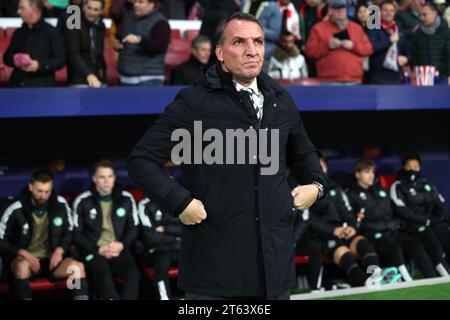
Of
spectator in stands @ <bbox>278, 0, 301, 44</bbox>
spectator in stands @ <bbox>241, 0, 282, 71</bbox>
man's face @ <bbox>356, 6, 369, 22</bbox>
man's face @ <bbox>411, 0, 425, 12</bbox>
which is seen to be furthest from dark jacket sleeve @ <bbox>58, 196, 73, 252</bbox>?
man's face @ <bbox>411, 0, 425, 12</bbox>

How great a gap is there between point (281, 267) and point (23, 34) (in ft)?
16.5

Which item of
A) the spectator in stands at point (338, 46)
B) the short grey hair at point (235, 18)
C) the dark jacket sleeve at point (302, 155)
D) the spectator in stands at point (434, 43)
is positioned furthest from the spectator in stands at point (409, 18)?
the short grey hair at point (235, 18)

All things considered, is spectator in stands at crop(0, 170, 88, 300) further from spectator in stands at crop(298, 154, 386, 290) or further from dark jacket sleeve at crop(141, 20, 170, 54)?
spectator in stands at crop(298, 154, 386, 290)

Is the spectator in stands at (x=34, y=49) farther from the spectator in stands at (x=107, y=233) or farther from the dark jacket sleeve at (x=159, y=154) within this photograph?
the dark jacket sleeve at (x=159, y=154)

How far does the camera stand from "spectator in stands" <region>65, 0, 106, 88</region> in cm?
815

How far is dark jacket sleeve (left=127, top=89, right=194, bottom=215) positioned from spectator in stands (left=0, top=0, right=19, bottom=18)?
630 centimetres

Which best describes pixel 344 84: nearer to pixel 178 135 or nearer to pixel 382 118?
pixel 382 118

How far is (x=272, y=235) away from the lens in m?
3.66

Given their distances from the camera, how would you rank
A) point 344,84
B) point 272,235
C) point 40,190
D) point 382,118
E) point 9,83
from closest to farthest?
point 272,235
point 40,190
point 9,83
point 344,84
point 382,118

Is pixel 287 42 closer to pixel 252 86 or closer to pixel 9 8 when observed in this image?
pixel 9 8

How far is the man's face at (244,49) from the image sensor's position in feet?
12.0

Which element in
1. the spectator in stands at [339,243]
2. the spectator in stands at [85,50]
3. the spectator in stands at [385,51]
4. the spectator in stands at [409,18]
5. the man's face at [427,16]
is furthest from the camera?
the spectator in stands at [409,18]

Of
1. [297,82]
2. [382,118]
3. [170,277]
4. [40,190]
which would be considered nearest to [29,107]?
[40,190]

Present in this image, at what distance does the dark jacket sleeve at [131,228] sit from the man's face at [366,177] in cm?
259
